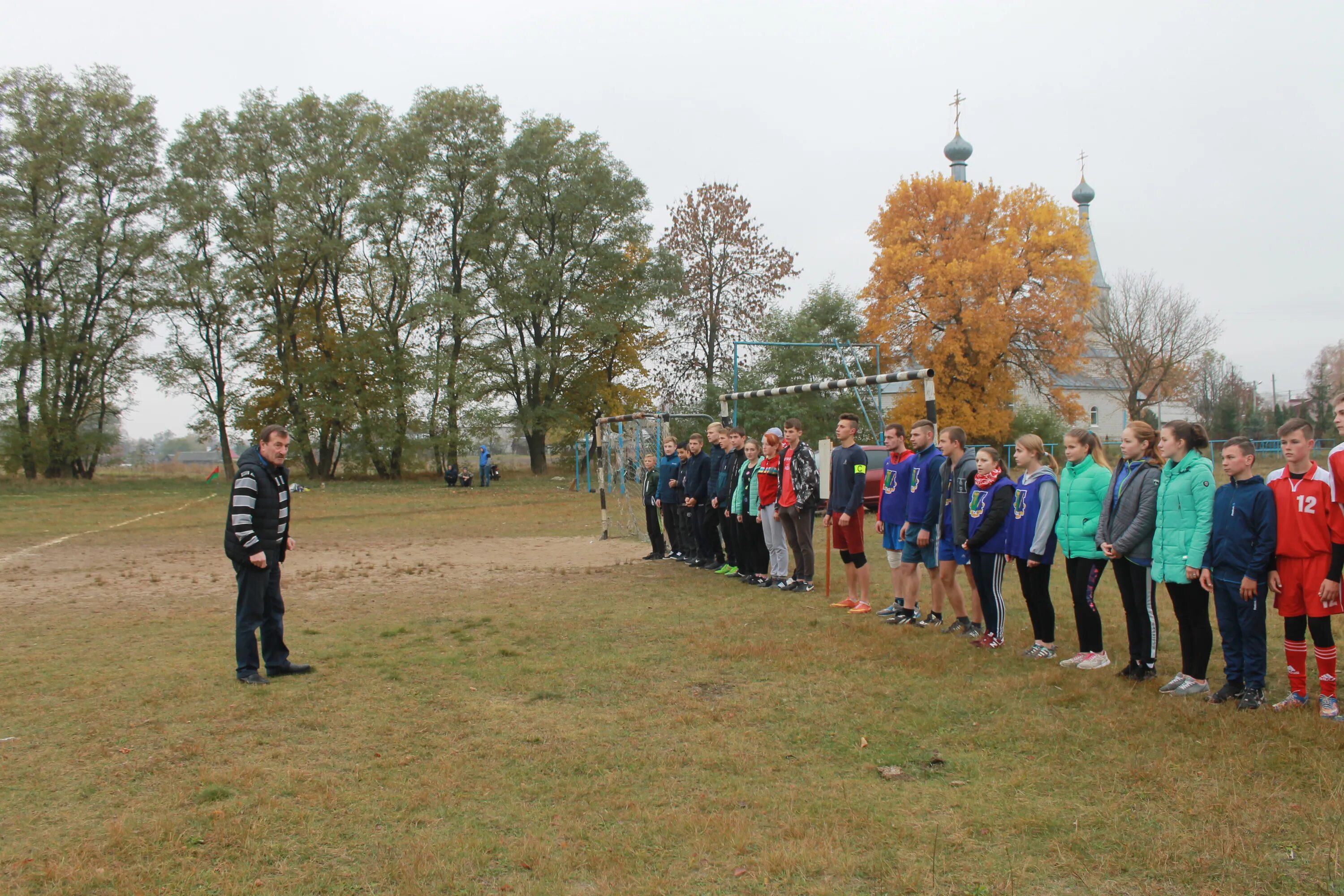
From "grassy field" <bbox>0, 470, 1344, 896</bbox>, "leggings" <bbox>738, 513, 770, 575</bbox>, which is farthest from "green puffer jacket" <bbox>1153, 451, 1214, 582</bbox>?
"leggings" <bbox>738, 513, 770, 575</bbox>

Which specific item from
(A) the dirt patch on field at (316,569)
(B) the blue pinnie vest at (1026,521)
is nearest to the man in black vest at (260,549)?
(A) the dirt patch on field at (316,569)

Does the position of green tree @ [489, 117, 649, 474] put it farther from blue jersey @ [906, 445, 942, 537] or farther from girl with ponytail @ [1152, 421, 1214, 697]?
girl with ponytail @ [1152, 421, 1214, 697]

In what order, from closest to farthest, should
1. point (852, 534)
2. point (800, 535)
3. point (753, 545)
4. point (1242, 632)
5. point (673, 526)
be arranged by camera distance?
point (1242, 632)
point (852, 534)
point (800, 535)
point (753, 545)
point (673, 526)

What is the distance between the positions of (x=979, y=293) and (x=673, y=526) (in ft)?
88.9

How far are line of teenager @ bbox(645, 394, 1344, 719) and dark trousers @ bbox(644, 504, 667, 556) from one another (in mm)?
4697

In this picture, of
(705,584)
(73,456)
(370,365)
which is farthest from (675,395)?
(705,584)

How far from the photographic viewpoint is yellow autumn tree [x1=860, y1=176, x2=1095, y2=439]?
36.1 m

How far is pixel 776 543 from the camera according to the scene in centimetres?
1030

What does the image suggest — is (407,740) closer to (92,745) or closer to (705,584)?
(92,745)

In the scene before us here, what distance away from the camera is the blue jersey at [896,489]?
803 cm

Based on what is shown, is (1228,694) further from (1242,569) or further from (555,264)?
(555,264)

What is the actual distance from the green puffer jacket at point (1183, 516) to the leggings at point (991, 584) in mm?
1351

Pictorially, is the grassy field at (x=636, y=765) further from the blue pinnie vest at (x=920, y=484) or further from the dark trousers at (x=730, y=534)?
the dark trousers at (x=730, y=534)

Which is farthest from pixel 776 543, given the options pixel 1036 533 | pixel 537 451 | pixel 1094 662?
pixel 537 451
